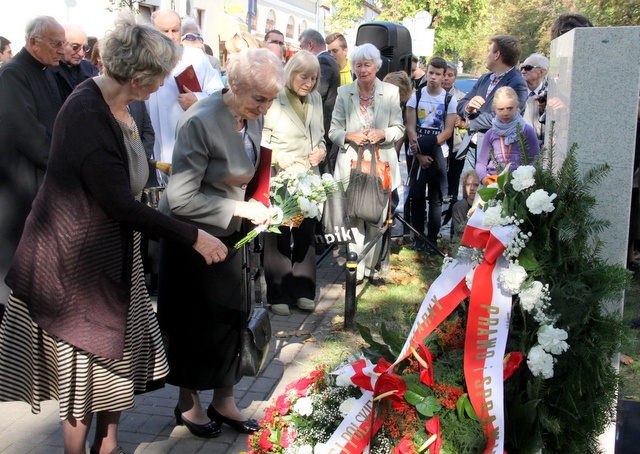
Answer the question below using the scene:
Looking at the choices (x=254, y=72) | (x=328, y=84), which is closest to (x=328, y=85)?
(x=328, y=84)

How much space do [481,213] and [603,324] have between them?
0.63 meters

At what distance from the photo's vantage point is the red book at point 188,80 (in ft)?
20.3

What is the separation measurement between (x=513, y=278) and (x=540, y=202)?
308mm

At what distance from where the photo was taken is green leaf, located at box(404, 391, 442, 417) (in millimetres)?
2820

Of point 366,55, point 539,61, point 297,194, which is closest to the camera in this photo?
point 297,194

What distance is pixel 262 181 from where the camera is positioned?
3.93 metres

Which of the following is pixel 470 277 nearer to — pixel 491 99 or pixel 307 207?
pixel 307 207

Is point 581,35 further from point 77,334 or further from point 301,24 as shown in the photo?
point 301,24

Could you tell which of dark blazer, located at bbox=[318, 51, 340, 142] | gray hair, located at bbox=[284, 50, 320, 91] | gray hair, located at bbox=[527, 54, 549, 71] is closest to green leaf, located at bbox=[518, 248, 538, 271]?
gray hair, located at bbox=[284, 50, 320, 91]

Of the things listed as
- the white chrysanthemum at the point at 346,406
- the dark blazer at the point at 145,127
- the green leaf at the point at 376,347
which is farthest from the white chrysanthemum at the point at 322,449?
the dark blazer at the point at 145,127

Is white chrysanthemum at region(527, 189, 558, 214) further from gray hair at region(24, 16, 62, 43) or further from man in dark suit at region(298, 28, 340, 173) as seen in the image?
man in dark suit at region(298, 28, 340, 173)

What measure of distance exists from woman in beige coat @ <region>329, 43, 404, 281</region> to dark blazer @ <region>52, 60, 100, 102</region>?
7.26 feet

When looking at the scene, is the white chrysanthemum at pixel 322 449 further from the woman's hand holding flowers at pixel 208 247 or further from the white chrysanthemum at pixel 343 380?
the woman's hand holding flowers at pixel 208 247

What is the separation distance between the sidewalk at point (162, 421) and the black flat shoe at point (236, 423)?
4 centimetres
